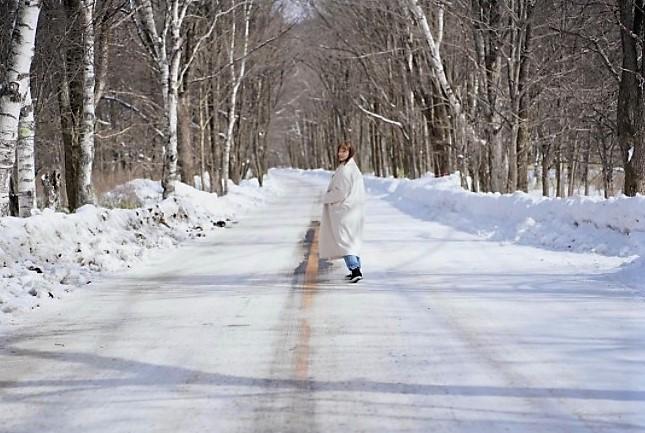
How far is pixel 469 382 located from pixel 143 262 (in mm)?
7924

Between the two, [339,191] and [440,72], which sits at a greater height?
[440,72]

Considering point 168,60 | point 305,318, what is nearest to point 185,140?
point 168,60

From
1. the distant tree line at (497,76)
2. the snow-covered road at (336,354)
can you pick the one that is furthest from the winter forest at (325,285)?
the distant tree line at (497,76)

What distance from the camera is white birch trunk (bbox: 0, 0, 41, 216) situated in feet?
29.9

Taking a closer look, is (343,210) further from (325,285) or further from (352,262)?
(325,285)

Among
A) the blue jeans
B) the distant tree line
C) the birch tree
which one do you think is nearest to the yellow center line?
the blue jeans

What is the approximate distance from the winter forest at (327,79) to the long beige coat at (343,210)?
4228 millimetres

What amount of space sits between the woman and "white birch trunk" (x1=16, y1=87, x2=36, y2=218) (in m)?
4.47

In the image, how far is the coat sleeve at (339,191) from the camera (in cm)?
952

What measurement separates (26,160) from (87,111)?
3.36 meters

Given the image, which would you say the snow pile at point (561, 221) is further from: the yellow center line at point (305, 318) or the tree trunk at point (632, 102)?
the yellow center line at point (305, 318)

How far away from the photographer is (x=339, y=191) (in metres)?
9.55

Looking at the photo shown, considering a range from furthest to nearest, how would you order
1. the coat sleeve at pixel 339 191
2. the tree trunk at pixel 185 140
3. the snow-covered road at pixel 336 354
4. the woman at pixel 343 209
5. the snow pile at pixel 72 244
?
the tree trunk at pixel 185 140
the coat sleeve at pixel 339 191
the woman at pixel 343 209
the snow pile at pixel 72 244
the snow-covered road at pixel 336 354

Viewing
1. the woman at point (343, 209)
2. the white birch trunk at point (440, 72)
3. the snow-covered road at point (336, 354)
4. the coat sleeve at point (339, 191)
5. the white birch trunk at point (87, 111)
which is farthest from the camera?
the white birch trunk at point (440, 72)
